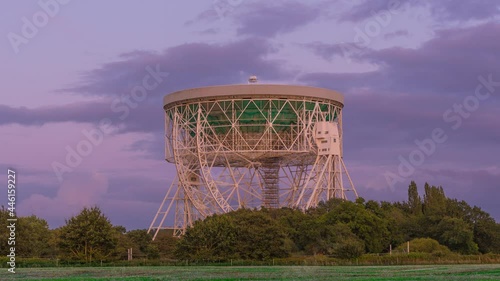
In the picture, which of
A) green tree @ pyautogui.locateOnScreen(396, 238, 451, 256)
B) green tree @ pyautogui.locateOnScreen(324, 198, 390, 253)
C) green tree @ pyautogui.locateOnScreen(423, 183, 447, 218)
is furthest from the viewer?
green tree @ pyautogui.locateOnScreen(423, 183, 447, 218)

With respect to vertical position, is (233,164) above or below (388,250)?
above

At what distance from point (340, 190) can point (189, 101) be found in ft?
57.2

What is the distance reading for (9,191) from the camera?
47938 millimetres

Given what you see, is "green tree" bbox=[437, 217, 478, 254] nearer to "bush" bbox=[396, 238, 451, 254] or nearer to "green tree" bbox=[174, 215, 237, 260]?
"bush" bbox=[396, 238, 451, 254]

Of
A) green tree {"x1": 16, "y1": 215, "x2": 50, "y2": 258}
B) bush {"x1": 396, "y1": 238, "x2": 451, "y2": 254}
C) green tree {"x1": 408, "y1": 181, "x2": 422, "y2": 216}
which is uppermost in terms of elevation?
green tree {"x1": 408, "y1": 181, "x2": 422, "y2": 216}

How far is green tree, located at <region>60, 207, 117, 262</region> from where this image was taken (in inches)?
Result: 3041

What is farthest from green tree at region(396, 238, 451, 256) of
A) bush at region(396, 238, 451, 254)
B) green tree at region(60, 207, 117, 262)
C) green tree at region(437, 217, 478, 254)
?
green tree at region(60, 207, 117, 262)

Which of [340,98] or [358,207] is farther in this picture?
[340,98]

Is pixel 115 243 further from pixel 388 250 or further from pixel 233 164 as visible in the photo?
pixel 388 250

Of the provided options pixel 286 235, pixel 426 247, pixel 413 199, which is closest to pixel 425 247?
pixel 426 247

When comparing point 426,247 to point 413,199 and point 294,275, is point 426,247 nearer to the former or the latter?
point 413,199

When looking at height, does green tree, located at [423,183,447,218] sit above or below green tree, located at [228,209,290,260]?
above

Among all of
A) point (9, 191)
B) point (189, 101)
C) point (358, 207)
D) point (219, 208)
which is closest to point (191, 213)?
point (219, 208)

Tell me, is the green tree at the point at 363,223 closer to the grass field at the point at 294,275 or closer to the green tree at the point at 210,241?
the green tree at the point at 210,241
